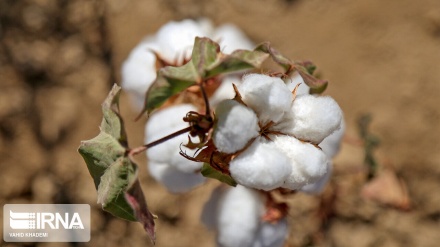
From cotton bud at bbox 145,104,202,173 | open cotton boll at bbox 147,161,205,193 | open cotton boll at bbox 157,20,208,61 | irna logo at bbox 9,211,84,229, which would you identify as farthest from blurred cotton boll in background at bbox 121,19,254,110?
irna logo at bbox 9,211,84,229

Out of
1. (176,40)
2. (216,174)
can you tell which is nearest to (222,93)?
(176,40)

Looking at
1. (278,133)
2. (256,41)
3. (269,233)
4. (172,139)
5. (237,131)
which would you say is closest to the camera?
(237,131)

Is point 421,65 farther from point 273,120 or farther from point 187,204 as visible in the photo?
point 273,120

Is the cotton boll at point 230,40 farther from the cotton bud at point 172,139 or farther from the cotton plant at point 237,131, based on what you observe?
the cotton plant at point 237,131

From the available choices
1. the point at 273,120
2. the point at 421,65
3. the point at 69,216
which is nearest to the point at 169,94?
the point at 273,120

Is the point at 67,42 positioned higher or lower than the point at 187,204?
higher

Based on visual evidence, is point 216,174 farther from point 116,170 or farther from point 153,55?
point 153,55
